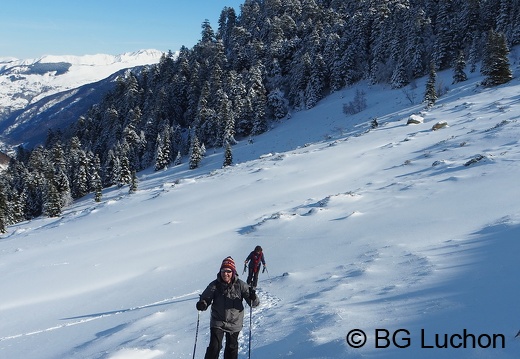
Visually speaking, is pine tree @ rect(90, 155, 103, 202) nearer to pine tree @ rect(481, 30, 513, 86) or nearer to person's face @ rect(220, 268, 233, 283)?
pine tree @ rect(481, 30, 513, 86)

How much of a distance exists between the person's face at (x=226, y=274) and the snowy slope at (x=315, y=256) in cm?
180

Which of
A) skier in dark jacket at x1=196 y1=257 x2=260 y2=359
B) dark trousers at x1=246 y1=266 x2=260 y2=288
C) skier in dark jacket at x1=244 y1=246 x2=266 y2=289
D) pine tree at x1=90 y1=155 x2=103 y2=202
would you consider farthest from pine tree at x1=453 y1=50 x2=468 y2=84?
skier in dark jacket at x1=196 y1=257 x2=260 y2=359

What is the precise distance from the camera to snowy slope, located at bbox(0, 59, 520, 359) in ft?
22.8

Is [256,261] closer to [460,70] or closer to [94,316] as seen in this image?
[94,316]

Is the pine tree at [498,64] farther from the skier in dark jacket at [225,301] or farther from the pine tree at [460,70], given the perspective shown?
the skier in dark jacket at [225,301]

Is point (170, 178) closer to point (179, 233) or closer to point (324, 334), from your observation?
point (179, 233)

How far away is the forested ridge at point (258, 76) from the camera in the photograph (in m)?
58.8

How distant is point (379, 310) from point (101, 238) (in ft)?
64.5

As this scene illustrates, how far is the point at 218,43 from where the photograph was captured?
93688 millimetres

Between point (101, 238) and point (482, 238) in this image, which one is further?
point (101, 238)

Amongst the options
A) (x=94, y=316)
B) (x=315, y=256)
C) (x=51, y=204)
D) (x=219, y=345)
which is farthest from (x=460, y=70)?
(x=51, y=204)

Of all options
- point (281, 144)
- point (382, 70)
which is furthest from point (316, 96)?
point (281, 144)

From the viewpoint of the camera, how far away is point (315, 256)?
44.2ft

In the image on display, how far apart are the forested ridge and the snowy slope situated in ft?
77.5
